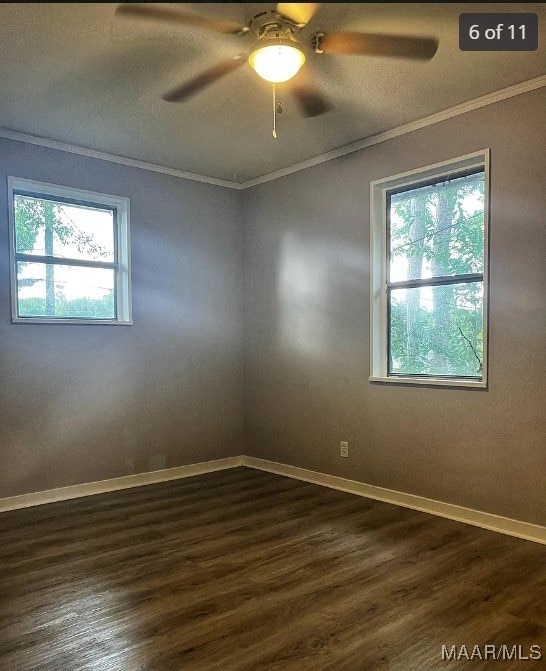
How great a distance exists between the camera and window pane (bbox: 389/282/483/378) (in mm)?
3441

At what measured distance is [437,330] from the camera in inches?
143

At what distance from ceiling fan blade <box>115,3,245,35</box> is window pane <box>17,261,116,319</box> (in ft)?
7.05

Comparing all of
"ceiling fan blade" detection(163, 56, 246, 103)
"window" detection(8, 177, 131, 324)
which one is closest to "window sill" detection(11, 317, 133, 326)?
"window" detection(8, 177, 131, 324)

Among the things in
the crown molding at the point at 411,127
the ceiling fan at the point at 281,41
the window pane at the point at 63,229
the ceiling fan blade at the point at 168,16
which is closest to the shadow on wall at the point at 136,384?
the window pane at the point at 63,229

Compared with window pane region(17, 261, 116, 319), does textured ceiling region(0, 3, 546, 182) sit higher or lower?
higher

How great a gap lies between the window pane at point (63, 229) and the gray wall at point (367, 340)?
1.37m

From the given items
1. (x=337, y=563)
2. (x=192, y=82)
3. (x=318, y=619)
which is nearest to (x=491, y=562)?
(x=337, y=563)

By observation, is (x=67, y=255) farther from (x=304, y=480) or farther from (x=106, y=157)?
(x=304, y=480)

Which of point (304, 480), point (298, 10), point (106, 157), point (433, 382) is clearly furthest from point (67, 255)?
point (433, 382)

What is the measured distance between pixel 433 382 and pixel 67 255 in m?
2.90

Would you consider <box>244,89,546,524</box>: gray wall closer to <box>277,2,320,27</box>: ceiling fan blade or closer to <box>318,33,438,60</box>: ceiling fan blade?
<box>318,33,438,60</box>: ceiling fan blade

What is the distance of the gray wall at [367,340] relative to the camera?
3.09m

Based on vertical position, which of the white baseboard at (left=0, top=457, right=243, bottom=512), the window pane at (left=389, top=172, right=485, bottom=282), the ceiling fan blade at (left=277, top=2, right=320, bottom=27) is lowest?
the white baseboard at (left=0, top=457, right=243, bottom=512)

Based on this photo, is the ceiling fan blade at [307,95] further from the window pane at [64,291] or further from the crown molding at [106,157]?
the window pane at [64,291]
